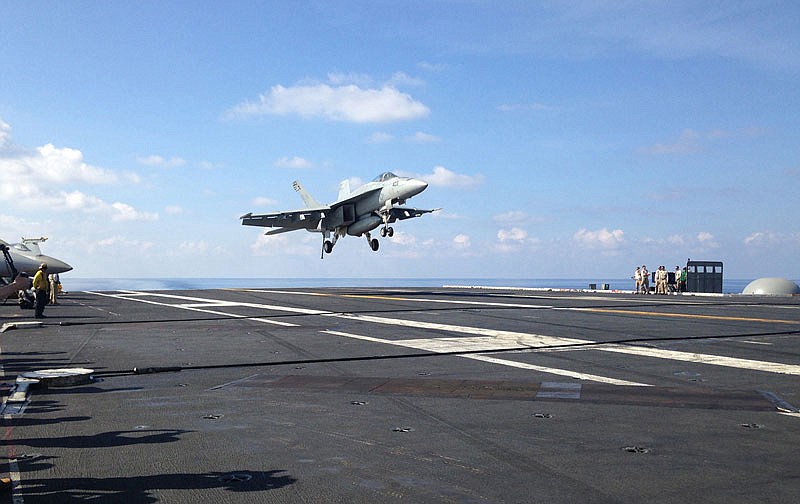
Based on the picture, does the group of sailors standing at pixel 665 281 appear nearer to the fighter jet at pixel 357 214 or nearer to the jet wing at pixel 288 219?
the fighter jet at pixel 357 214

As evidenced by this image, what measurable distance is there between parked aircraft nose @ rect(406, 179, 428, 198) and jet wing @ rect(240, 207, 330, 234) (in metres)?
11.7

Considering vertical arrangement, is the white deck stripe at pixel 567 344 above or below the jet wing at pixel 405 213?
below

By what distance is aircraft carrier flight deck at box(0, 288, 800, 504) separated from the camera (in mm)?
4676

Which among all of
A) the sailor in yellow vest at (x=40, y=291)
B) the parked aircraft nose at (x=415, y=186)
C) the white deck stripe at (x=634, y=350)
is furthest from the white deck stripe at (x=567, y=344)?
the parked aircraft nose at (x=415, y=186)

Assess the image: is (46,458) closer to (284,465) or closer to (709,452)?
(284,465)

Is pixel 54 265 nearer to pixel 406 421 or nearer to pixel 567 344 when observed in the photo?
pixel 567 344

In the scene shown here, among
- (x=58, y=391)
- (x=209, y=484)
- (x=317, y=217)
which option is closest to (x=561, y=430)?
(x=209, y=484)

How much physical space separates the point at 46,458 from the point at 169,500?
1688 millimetres

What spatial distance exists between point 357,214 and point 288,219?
8516mm

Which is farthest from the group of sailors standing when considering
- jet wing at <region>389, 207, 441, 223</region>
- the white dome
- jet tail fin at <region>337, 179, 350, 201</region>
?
jet tail fin at <region>337, 179, 350, 201</region>

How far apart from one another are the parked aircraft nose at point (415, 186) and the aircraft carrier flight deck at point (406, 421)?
1060 inches

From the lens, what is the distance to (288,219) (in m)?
54.0

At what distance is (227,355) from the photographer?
498 inches

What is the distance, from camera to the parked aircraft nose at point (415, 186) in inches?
1613
